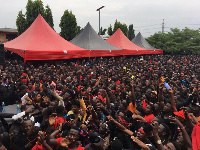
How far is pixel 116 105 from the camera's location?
4461 mm

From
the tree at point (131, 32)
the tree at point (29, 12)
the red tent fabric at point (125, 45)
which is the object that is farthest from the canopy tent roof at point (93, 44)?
the tree at point (131, 32)

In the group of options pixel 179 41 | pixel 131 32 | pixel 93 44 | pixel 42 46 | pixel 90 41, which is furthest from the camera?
pixel 131 32

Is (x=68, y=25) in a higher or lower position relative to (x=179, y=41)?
higher

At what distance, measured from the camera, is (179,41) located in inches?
1211

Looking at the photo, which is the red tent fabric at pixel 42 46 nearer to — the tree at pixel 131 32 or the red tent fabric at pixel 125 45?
the red tent fabric at pixel 125 45

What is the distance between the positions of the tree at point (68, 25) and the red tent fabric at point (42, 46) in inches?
411

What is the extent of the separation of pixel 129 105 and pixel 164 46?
27961mm

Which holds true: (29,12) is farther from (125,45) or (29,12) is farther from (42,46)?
(42,46)

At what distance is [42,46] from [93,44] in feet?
17.9

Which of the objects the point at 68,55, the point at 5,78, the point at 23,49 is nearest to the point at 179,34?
the point at 68,55

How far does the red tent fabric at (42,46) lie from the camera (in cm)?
1235

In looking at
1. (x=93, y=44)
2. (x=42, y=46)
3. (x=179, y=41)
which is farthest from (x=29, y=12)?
(x=179, y=41)

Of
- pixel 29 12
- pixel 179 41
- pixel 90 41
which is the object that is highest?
pixel 29 12

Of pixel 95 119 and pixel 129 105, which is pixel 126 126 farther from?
pixel 129 105
